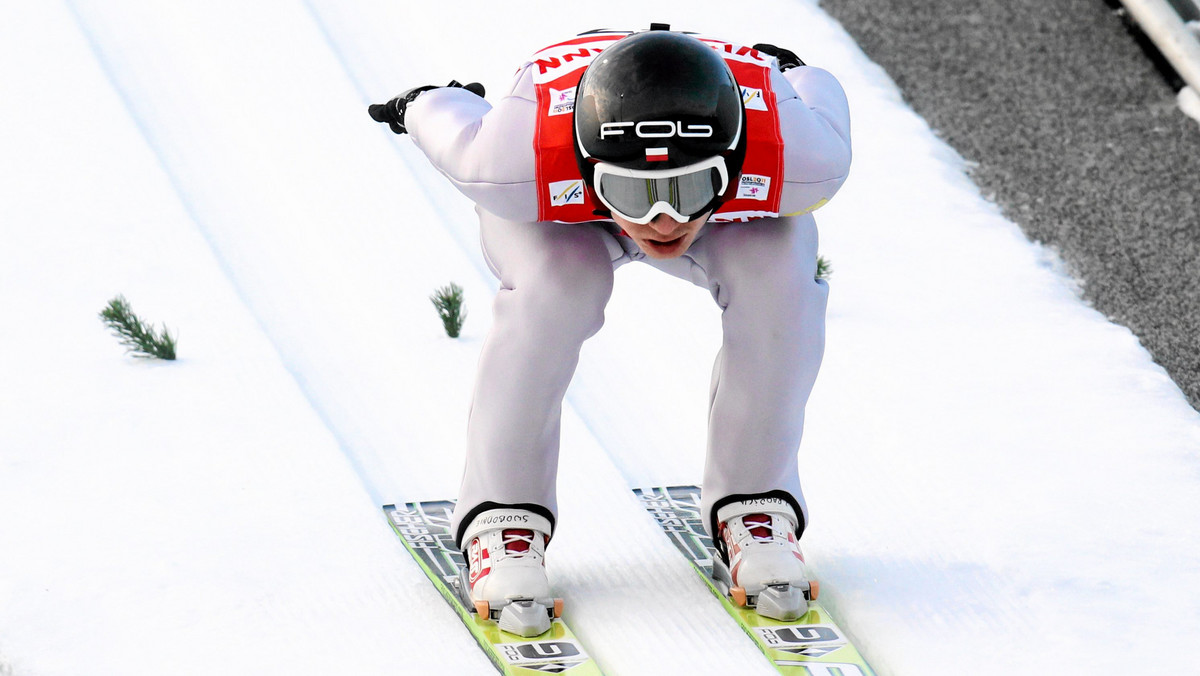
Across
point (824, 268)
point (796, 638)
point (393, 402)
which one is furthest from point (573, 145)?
point (824, 268)

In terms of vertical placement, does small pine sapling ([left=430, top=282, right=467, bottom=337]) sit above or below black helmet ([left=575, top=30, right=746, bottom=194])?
below

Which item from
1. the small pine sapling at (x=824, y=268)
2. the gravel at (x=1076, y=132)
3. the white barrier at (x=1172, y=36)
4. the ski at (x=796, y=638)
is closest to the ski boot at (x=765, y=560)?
the ski at (x=796, y=638)

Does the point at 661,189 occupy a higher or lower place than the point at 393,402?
higher

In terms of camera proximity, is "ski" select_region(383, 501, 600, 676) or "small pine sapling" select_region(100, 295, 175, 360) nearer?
"ski" select_region(383, 501, 600, 676)

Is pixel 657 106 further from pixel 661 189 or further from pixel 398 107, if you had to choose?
pixel 398 107

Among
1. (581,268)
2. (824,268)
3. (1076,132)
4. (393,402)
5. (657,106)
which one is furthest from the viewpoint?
(1076,132)

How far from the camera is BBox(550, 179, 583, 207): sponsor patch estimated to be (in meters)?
2.09

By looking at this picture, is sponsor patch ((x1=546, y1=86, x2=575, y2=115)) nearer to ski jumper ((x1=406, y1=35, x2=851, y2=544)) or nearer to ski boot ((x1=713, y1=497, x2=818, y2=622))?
ski jumper ((x1=406, y1=35, x2=851, y2=544))

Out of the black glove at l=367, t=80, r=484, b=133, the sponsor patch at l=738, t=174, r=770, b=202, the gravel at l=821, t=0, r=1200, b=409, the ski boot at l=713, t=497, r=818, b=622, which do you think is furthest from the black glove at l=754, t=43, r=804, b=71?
the gravel at l=821, t=0, r=1200, b=409

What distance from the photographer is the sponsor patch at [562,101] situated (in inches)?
81.6

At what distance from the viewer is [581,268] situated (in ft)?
7.26

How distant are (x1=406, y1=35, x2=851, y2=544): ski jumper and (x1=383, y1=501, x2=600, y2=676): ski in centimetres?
16

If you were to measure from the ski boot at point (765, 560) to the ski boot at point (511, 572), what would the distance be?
32 centimetres

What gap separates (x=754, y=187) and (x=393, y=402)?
1259mm
